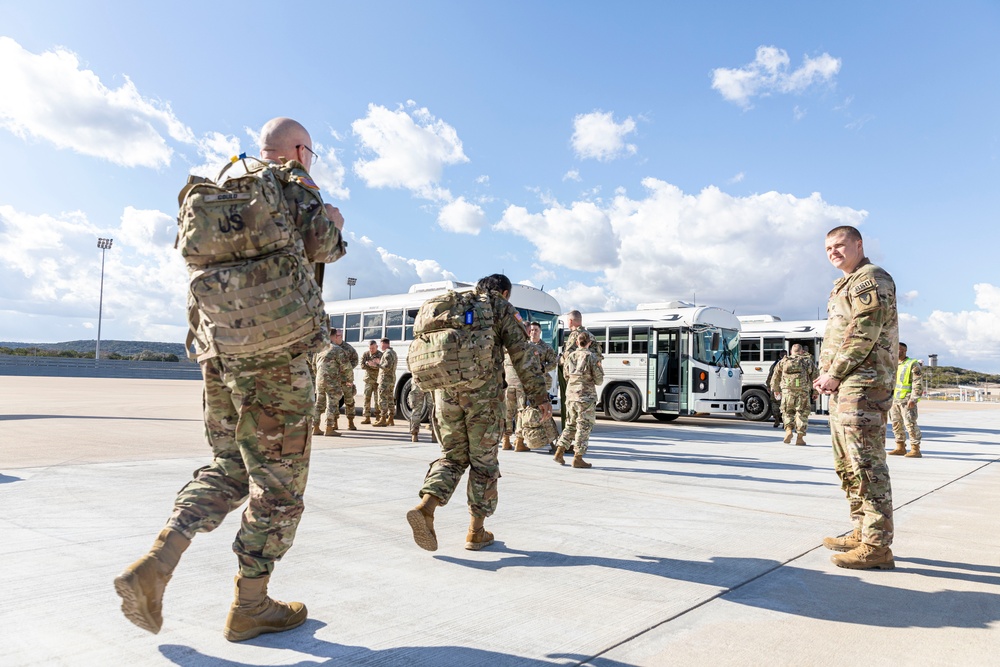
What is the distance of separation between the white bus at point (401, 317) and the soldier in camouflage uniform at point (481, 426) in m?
9.16

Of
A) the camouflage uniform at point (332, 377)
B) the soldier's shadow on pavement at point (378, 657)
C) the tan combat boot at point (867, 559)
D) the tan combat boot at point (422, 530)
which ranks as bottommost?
the soldier's shadow on pavement at point (378, 657)

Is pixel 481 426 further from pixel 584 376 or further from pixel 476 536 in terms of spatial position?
pixel 584 376

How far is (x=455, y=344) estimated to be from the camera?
3885 millimetres

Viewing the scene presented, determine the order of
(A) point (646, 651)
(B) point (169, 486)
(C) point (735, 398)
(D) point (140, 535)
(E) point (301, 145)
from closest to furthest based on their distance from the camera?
(A) point (646, 651), (E) point (301, 145), (D) point (140, 535), (B) point (169, 486), (C) point (735, 398)

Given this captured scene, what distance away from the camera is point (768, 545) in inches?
165

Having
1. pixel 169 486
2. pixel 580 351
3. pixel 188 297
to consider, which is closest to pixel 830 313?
pixel 188 297

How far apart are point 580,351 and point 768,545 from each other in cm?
441

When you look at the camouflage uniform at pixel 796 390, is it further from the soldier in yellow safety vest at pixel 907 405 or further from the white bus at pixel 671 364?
the white bus at pixel 671 364

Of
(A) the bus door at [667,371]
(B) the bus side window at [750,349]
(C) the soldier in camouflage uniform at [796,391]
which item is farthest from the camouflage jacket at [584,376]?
(B) the bus side window at [750,349]

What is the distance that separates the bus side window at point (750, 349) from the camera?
18.4m

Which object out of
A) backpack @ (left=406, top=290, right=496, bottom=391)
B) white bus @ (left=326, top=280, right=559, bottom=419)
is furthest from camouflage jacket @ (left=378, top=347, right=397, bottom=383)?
backpack @ (left=406, top=290, right=496, bottom=391)

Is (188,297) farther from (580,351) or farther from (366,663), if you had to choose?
(580,351)

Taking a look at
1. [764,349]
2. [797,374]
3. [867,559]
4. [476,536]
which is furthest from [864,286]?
[764,349]

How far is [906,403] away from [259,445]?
36.1 feet
